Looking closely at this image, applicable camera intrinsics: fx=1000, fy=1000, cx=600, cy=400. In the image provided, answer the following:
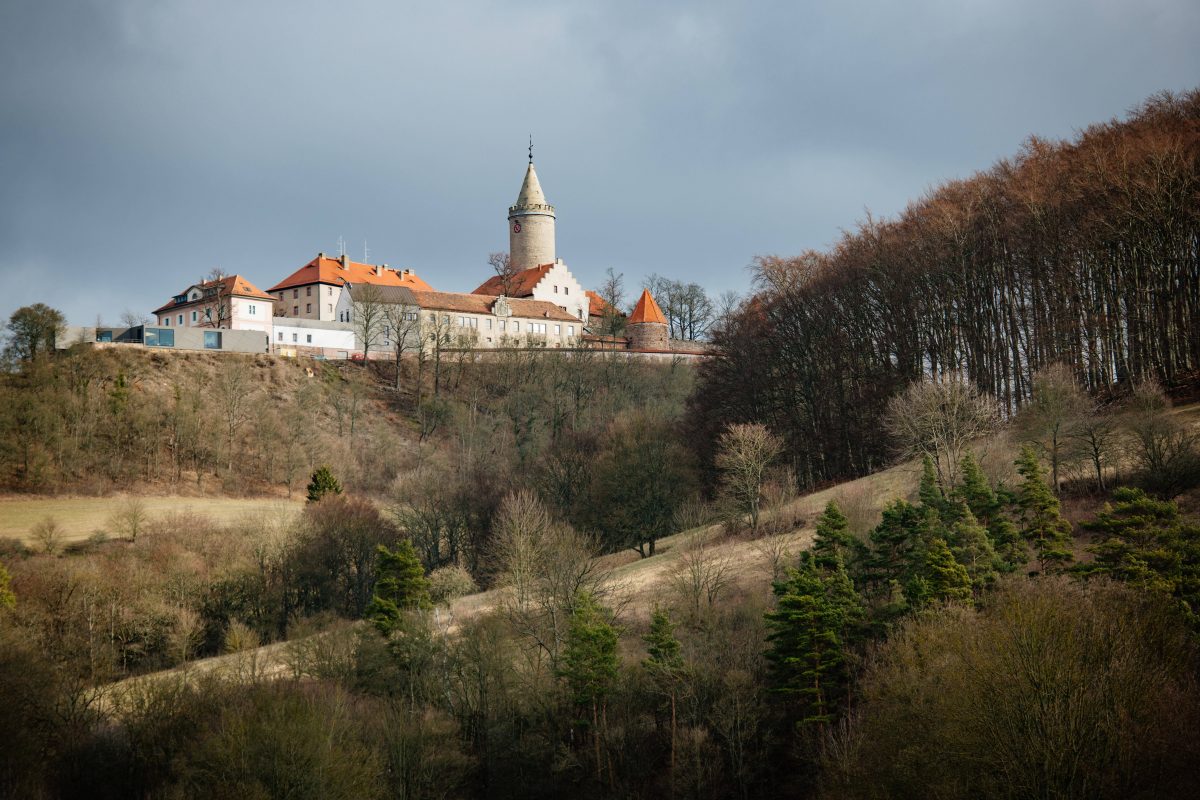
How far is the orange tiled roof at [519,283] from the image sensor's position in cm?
10775

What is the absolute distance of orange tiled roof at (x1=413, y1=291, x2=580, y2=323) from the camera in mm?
95125

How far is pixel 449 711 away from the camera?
109 ft

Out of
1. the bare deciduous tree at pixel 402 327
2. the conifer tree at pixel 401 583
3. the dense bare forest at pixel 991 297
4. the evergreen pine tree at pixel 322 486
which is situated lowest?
the conifer tree at pixel 401 583

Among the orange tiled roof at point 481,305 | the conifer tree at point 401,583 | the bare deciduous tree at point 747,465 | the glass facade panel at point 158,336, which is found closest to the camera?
the conifer tree at point 401,583

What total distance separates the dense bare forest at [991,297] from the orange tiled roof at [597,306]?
159 ft

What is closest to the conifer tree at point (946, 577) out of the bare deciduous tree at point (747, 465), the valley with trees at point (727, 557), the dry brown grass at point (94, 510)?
the valley with trees at point (727, 557)

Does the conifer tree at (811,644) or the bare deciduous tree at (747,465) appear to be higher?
the bare deciduous tree at (747,465)

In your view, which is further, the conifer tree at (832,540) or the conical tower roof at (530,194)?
the conical tower roof at (530,194)

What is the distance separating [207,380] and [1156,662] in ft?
221

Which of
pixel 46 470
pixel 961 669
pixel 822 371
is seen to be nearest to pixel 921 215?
pixel 822 371

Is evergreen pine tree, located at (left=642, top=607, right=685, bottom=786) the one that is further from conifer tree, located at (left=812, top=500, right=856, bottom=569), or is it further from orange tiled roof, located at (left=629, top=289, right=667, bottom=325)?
orange tiled roof, located at (left=629, top=289, right=667, bottom=325)

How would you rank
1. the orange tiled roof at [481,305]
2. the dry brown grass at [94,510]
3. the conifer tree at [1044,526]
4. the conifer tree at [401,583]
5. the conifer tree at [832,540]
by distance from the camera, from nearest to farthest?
1. the conifer tree at [1044,526]
2. the conifer tree at [832,540]
3. the conifer tree at [401,583]
4. the dry brown grass at [94,510]
5. the orange tiled roof at [481,305]

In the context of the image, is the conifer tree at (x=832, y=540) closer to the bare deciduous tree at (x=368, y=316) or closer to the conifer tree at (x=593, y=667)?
the conifer tree at (x=593, y=667)

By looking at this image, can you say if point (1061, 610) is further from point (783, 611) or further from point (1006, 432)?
point (1006, 432)
